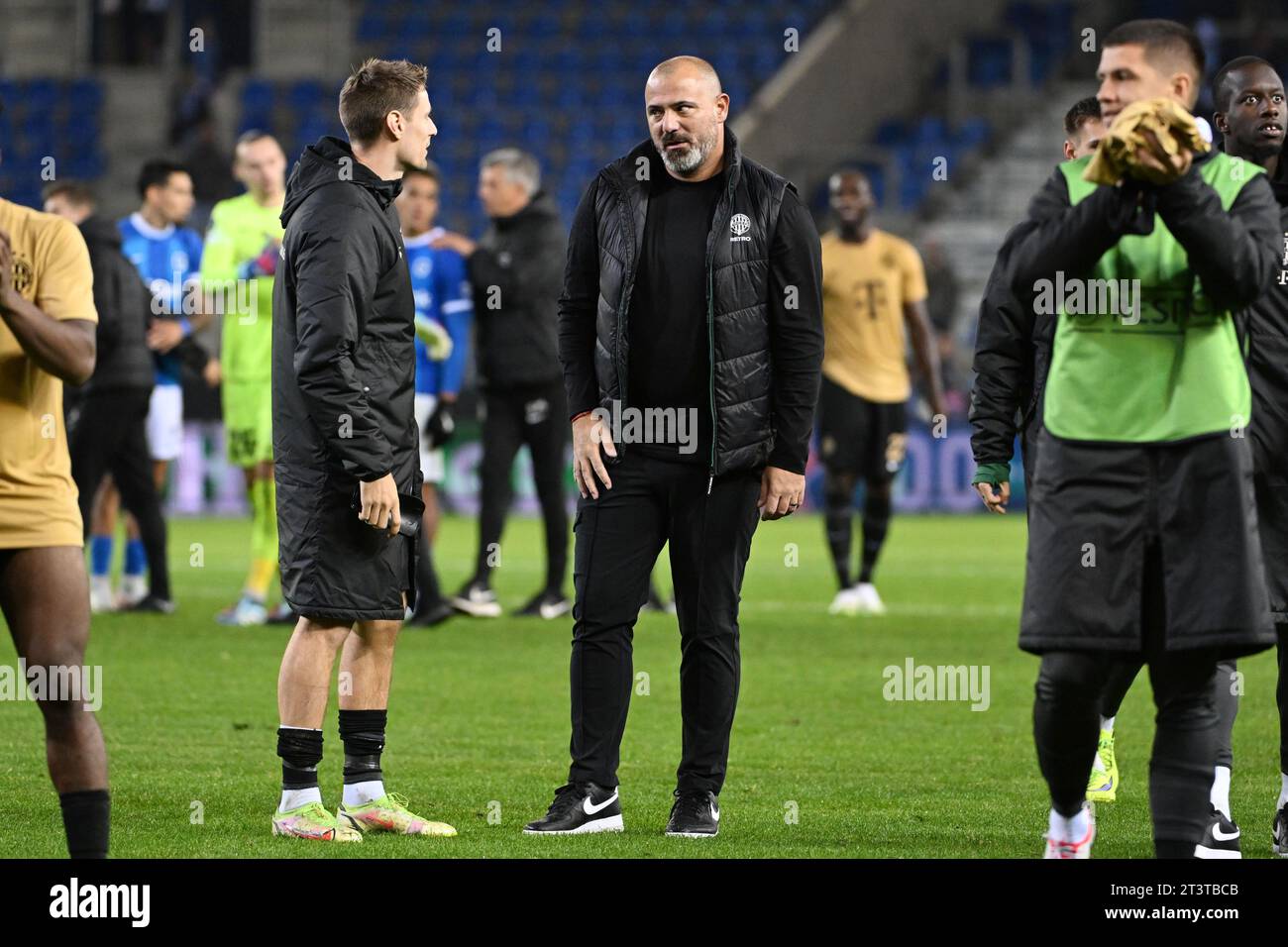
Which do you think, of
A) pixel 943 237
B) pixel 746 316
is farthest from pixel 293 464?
pixel 943 237

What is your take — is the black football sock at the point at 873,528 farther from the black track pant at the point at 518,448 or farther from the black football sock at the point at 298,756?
the black football sock at the point at 298,756

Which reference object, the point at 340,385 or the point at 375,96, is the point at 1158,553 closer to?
the point at 340,385

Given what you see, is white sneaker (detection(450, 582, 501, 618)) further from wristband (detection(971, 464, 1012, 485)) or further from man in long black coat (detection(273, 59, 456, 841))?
wristband (detection(971, 464, 1012, 485))

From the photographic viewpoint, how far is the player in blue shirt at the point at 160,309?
12578 mm

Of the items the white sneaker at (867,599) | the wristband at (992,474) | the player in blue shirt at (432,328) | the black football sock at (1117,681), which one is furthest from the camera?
the white sneaker at (867,599)

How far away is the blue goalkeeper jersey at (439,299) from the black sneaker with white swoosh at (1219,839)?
24.3 feet

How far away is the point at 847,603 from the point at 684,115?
7.26m

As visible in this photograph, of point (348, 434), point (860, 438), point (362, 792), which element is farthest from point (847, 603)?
point (348, 434)

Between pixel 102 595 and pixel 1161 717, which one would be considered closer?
pixel 1161 717

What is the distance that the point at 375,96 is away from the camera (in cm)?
607

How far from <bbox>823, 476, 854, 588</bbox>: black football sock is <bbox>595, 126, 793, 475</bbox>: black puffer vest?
6.90 metres

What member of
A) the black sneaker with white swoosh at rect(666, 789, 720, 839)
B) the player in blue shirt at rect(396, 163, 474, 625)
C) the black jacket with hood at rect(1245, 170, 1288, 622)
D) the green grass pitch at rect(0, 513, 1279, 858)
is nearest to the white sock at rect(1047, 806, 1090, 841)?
the green grass pitch at rect(0, 513, 1279, 858)

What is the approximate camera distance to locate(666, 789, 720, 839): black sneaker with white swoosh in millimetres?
6027

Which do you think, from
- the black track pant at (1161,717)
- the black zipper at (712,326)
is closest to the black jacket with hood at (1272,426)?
the black track pant at (1161,717)
